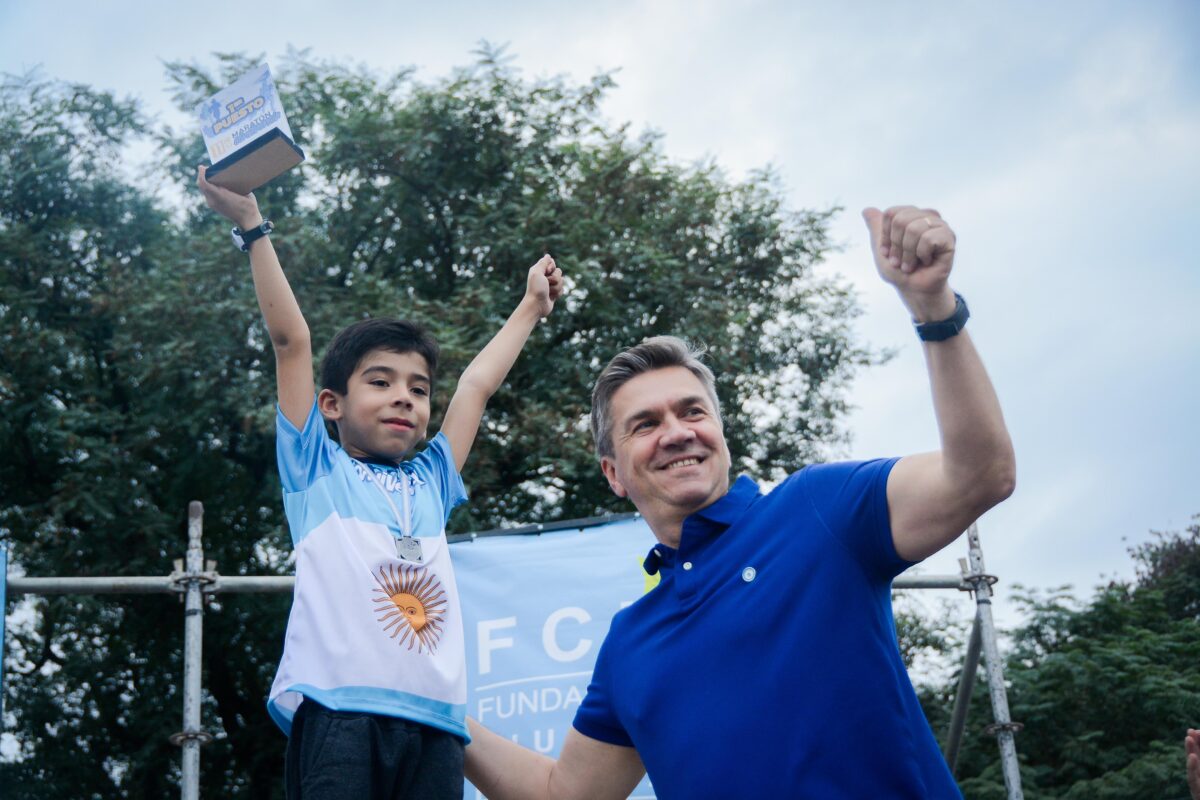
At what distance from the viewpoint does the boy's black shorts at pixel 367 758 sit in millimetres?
2225

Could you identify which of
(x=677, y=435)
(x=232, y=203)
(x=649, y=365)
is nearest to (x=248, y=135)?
(x=232, y=203)

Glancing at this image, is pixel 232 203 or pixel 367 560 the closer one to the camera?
pixel 367 560

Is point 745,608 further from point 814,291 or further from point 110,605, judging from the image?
point 110,605

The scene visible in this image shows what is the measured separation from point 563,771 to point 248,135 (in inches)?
60.9

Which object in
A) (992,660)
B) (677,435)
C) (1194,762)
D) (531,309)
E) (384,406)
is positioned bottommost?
(1194,762)

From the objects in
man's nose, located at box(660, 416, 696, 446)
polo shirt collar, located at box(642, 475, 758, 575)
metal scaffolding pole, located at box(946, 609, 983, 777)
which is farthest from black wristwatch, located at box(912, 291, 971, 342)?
metal scaffolding pole, located at box(946, 609, 983, 777)

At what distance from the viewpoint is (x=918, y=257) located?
1.52 meters

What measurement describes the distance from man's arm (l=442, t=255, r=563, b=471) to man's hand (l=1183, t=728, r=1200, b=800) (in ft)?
5.75

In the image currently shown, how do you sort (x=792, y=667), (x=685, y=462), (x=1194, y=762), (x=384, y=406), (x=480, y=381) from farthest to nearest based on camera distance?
1. (x=480, y=381)
2. (x=384, y=406)
3. (x=685, y=462)
4. (x=1194, y=762)
5. (x=792, y=667)

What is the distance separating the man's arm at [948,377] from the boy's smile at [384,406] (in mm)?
1475

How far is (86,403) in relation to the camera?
11203 mm

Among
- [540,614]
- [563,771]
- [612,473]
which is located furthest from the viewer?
[540,614]

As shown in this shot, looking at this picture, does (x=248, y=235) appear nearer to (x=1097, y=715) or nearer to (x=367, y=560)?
(x=367, y=560)

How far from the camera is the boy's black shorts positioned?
222cm
